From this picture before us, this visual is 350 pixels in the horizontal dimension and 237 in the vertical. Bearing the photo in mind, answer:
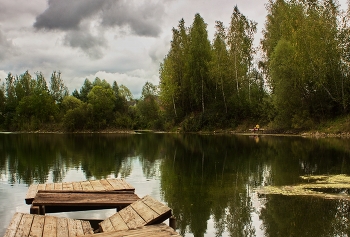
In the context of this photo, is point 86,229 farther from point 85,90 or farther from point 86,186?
point 85,90

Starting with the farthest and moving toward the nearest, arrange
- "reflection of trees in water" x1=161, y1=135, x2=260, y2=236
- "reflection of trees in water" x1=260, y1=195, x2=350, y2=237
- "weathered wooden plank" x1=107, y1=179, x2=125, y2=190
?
"weathered wooden plank" x1=107, y1=179, x2=125, y2=190, "reflection of trees in water" x1=161, y1=135, x2=260, y2=236, "reflection of trees in water" x1=260, y1=195, x2=350, y2=237

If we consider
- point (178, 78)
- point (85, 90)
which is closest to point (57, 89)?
point (85, 90)

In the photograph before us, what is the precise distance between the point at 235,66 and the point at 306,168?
38.6 metres

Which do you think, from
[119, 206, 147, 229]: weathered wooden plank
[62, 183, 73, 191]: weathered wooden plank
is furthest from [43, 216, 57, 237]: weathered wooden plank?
[62, 183, 73, 191]: weathered wooden plank

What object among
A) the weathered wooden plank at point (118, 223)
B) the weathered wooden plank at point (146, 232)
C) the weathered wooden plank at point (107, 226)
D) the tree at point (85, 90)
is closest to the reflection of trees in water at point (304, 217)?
the weathered wooden plank at point (146, 232)

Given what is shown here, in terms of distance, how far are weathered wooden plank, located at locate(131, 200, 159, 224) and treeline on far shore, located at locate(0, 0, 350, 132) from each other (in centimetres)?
3872

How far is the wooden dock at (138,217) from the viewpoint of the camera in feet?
22.4

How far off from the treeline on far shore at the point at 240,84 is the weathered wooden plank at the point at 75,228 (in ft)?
130

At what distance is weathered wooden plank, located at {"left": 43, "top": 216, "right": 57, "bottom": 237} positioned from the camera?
656 centimetres

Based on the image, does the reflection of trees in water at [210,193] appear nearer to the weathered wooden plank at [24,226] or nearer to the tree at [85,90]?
the weathered wooden plank at [24,226]

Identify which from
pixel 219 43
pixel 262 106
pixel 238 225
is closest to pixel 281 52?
pixel 262 106

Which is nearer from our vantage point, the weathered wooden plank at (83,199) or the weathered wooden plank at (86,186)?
the weathered wooden plank at (83,199)

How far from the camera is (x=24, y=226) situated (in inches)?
265

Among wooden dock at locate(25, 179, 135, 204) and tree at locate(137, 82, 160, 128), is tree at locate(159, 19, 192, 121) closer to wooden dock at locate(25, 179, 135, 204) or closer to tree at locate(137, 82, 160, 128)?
tree at locate(137, 82, 160, 128)
